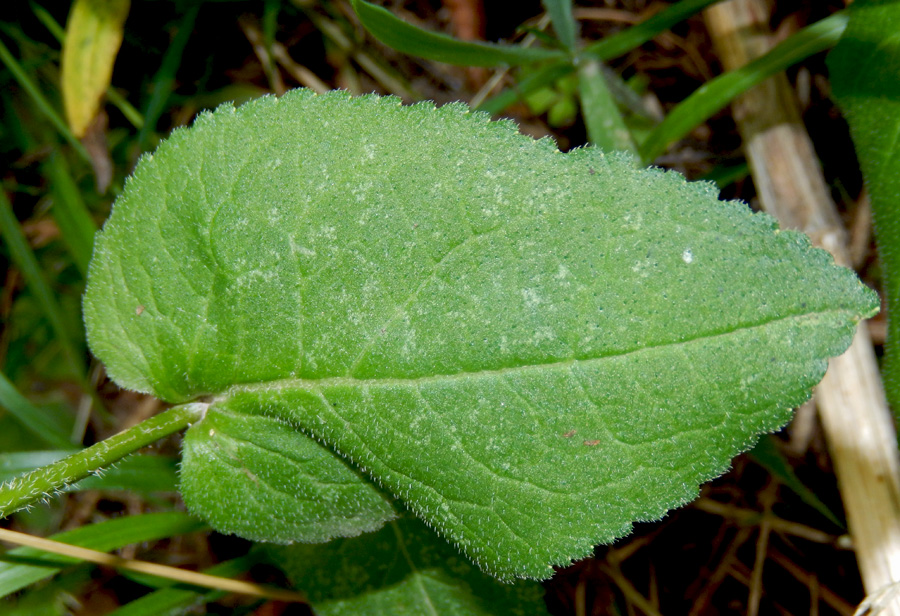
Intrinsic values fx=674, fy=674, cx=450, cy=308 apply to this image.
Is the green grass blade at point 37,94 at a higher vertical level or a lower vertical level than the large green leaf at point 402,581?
higher

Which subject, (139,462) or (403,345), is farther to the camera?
(139,462)

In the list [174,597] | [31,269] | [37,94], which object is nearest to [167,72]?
[37,94]

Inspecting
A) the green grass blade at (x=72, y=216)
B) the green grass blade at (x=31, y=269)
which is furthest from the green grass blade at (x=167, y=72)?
the green grass blade at (x=31, y=269)

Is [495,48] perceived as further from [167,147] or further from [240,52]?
[240,52]

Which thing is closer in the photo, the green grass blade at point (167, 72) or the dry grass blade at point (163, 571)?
the dry grass blade at point (163, 571)

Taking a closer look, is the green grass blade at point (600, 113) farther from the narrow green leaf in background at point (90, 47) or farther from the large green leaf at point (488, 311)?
the narrow green leaf in background at point (90, 47)

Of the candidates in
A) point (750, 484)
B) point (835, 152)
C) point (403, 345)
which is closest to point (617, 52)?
point (835, 152)
